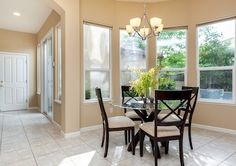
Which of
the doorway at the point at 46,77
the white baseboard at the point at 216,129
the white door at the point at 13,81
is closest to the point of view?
the white baseboard at the point at 216,129

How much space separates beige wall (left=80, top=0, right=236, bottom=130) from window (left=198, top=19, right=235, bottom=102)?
0.48ft

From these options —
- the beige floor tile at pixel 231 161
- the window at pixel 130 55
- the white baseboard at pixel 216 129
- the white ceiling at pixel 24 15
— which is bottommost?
the beige floor tile at pixel 231 161

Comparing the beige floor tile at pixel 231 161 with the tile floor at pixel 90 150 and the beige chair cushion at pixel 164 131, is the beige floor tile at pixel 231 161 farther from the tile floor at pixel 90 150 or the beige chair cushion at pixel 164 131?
the beige chair cushion at pixel 164 131

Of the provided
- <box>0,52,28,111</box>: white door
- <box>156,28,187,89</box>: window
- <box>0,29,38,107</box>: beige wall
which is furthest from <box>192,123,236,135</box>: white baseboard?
<box>0,52,28,111</box>: white door

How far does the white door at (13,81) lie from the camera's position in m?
6.38

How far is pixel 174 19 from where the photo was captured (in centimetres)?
437

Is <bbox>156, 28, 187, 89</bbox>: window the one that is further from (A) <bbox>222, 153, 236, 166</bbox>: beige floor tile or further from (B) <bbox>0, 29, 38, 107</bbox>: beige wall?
(B) <bbox>0, 29, 38, 107</bbox>: beige wall

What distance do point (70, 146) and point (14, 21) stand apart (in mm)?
4599

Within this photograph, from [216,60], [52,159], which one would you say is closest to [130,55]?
[216,60]

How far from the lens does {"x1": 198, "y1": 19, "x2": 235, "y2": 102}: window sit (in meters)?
3.72

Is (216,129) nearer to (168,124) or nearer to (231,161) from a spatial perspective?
(231,161)

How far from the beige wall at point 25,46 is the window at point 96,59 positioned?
12.8 ft

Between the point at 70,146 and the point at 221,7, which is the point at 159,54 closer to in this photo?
the point at 221,7

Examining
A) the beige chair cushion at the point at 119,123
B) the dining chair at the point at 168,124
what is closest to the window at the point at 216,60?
the dining chair at the point at 168,124
